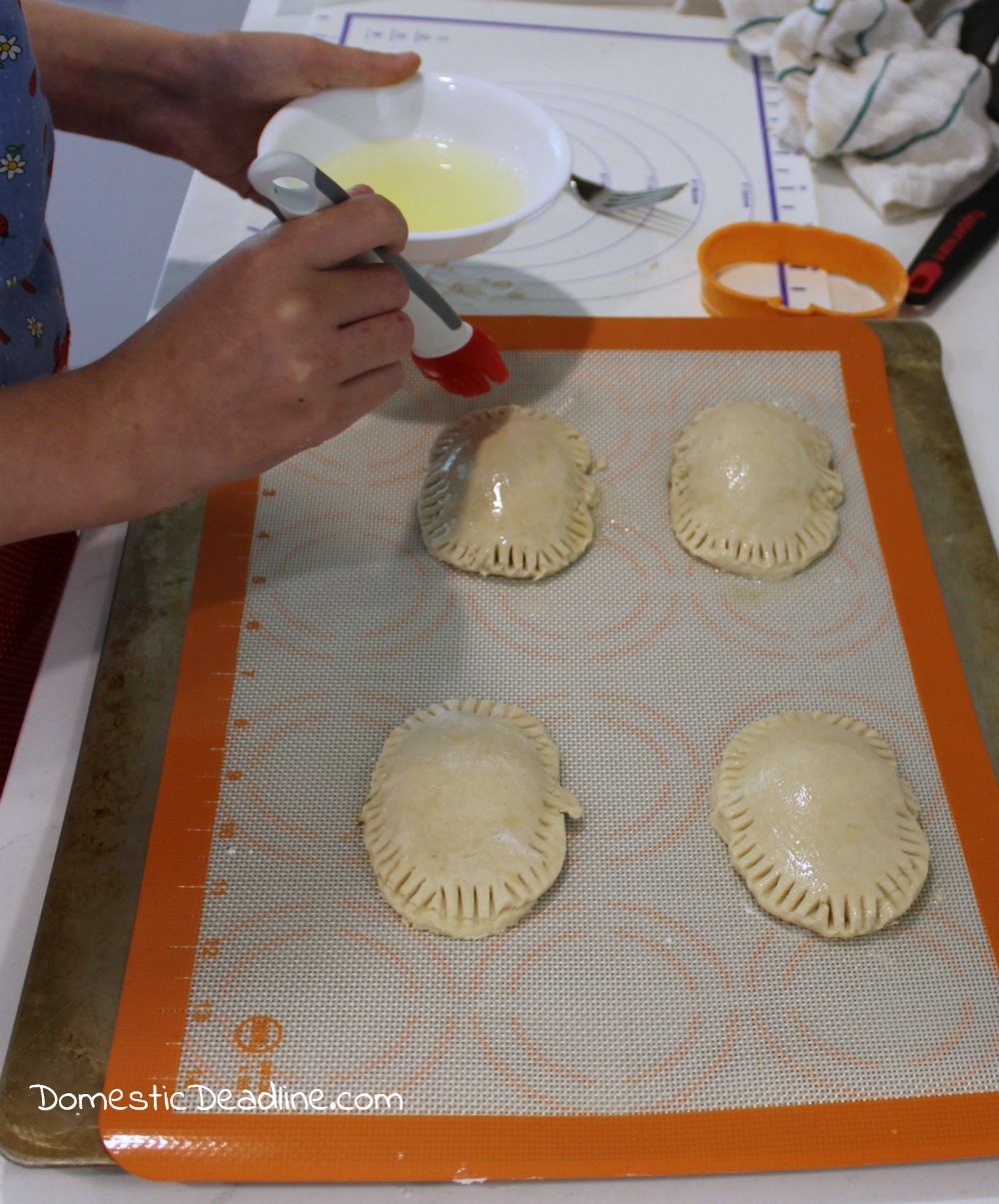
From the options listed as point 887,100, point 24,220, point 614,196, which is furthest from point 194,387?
point 887,100

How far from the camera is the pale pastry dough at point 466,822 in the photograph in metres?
1.31

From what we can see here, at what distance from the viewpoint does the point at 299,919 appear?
131 centimetres

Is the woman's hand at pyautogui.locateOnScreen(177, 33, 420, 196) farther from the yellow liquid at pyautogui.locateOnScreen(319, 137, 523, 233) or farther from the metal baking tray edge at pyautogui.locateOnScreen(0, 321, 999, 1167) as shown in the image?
the metal baking tray edge at pyautogui.locateOnScreen(0, 321, 999, 1167)

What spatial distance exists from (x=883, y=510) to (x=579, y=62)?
141cm

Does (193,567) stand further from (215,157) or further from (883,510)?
(883,510)

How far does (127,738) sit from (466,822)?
0.53 metres

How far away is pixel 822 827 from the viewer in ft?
4.49

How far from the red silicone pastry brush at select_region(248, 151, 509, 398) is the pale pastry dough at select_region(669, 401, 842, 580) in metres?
0.39

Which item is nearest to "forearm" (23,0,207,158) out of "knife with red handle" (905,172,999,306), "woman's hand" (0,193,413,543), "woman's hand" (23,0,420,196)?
"woman's hand" (23,0,420,196)

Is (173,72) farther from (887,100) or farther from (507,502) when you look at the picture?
(887,100)

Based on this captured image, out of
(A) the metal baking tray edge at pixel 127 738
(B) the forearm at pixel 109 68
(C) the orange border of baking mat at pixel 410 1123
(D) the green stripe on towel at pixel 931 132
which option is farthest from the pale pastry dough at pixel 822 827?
(B) the forearm at pixel 109 68

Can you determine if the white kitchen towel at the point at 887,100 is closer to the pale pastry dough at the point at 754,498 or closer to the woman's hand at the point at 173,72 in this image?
the pale pastry dough at the point at 754,498

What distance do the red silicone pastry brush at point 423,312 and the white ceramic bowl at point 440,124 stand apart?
0.48 ft

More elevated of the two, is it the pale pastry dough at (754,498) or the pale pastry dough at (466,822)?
the pale pastry dough at (754,498)
